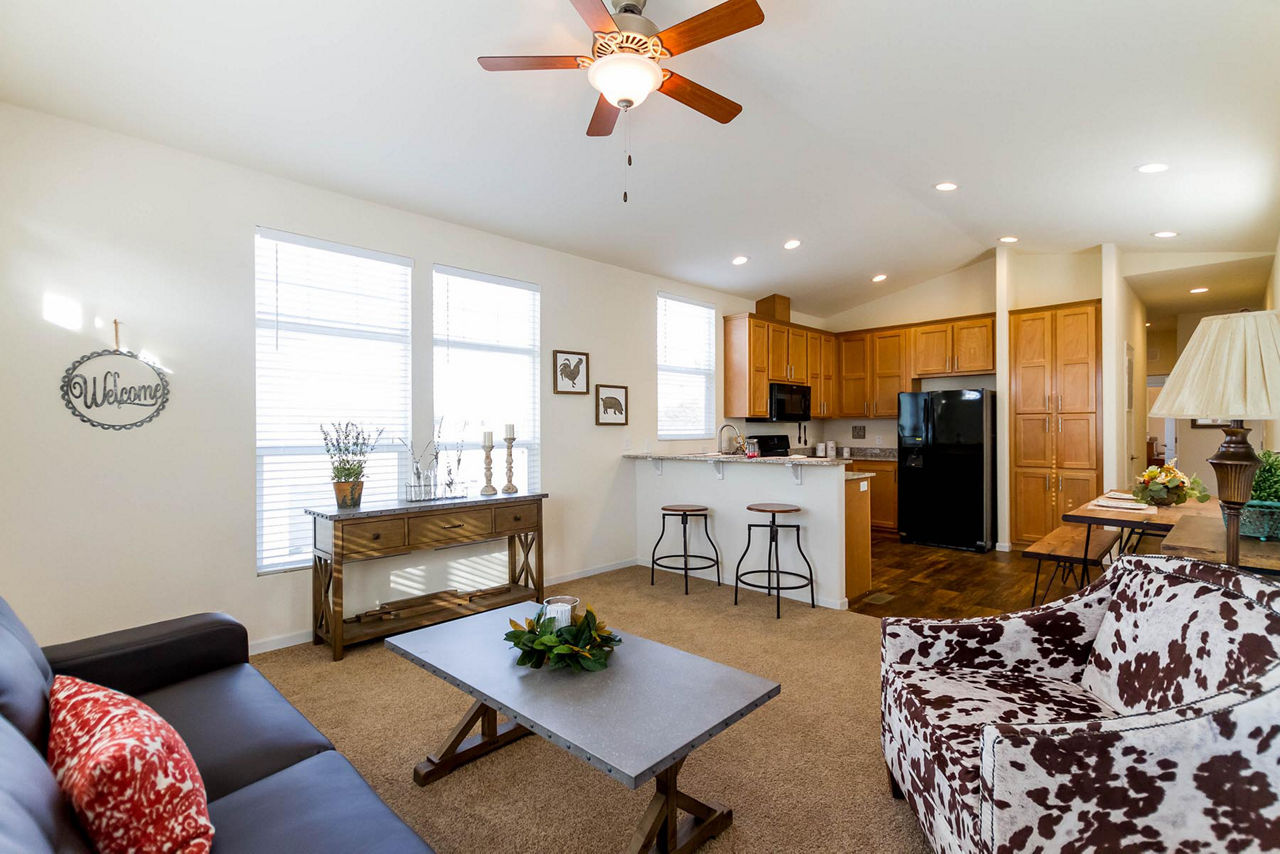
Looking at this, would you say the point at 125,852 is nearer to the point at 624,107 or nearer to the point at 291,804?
the point at 291,804

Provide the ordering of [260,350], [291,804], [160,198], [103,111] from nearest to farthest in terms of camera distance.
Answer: [291,804]
[103,111]
[160,198]
[260,350]

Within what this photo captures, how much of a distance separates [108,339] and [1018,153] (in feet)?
16.2

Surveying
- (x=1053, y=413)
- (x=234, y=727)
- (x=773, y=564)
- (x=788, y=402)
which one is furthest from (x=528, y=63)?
(x=1053, y=413)

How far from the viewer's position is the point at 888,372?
275 inches

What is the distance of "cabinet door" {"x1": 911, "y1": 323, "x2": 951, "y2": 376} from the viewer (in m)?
6.49

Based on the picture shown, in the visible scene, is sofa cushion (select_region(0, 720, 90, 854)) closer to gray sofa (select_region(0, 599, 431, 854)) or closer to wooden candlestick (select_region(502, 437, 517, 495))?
gray sofa (select_region(0, 599, 431, 854))

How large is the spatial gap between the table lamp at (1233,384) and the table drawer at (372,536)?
3.38 meters

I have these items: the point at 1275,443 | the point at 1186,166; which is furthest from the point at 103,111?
the point at 1275,443

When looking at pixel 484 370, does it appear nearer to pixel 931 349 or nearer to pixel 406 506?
pixel 406 506

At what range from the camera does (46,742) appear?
1171 millimetres

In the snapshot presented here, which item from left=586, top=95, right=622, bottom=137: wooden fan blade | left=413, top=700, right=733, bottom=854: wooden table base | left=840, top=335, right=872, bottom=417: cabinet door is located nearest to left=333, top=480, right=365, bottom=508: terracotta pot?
left=413, top=700, right=733, bottom=854: wooden table base

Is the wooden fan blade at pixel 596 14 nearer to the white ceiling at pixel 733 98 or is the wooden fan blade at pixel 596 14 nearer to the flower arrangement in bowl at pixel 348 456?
the white ceiling at pixel 733 98

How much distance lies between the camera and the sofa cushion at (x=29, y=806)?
755 mm

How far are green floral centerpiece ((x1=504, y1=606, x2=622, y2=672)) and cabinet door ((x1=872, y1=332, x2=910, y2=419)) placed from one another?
5773 mm
